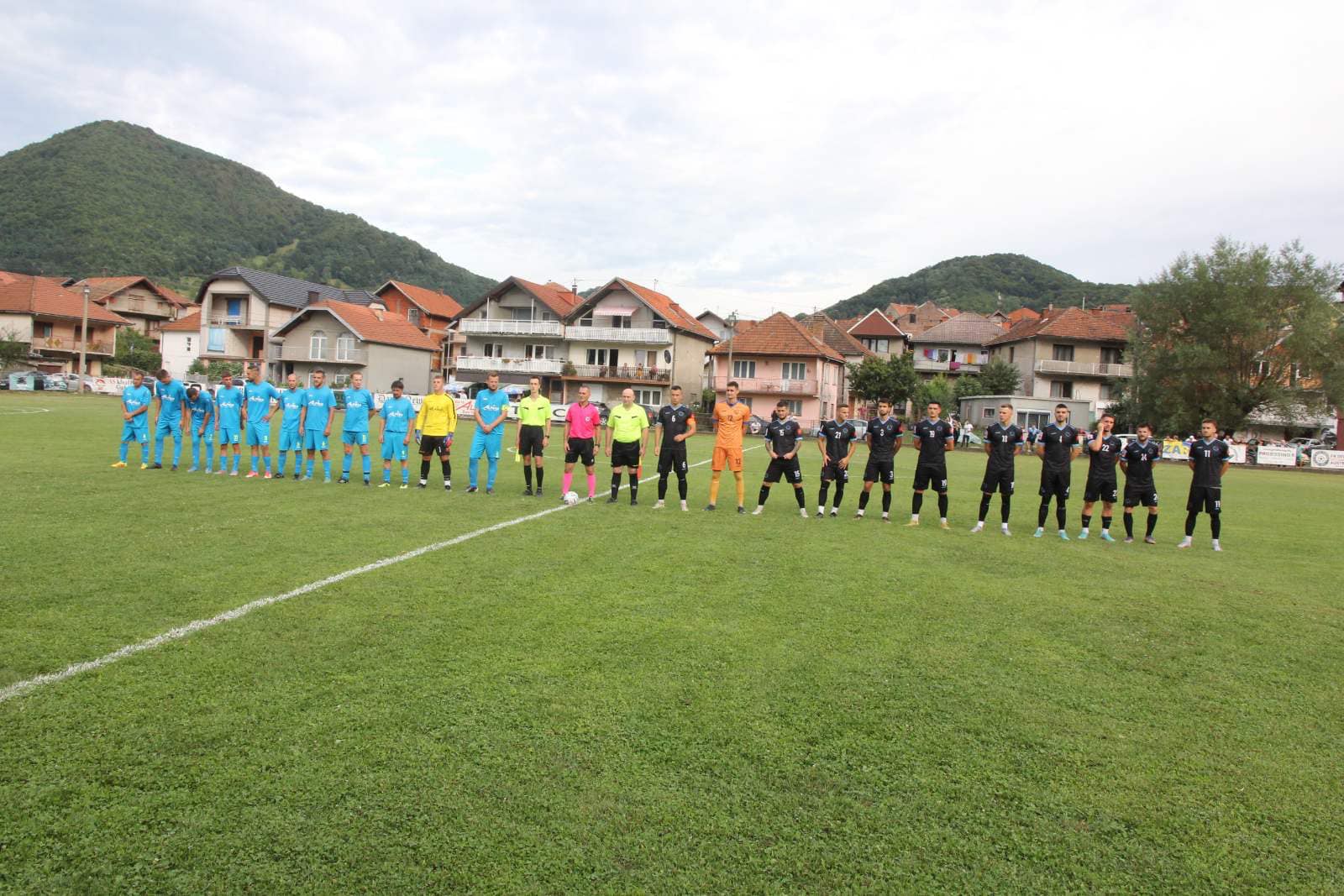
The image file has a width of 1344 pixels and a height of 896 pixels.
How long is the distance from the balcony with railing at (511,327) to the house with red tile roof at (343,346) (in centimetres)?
543

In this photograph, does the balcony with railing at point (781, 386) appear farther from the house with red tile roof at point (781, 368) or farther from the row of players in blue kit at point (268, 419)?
the row of players in blue kit at point (268, 419)

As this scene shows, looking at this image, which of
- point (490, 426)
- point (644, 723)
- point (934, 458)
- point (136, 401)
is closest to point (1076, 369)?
point (934, 458)

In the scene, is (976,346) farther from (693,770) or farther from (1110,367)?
(693,770)

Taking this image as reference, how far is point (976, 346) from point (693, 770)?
79528mm

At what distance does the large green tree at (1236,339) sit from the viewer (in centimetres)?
4341

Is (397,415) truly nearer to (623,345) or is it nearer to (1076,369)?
(623,345)

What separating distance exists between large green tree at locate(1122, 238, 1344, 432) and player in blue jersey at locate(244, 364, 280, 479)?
153ft

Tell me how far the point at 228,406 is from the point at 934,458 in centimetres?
1174

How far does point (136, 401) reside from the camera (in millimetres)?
13969

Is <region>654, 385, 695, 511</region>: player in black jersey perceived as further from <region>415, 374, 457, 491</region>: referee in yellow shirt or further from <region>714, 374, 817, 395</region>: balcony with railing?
<region>714, 374, 817, 395</region>: balcony with railing

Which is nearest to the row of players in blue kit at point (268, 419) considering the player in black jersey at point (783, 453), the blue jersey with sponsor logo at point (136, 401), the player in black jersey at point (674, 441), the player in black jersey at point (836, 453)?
the blue jersey with sponsor logo at point (136, 401)

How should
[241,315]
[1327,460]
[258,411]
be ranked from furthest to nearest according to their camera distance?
[241,315]
[1327,460]
[258,411]

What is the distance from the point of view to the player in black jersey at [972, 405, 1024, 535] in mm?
11883

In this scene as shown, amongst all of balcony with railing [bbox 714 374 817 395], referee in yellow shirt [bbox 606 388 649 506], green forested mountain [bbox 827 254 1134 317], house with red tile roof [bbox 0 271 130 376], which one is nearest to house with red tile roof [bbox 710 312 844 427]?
balcony with railing [bbox 714 374 817 395]
